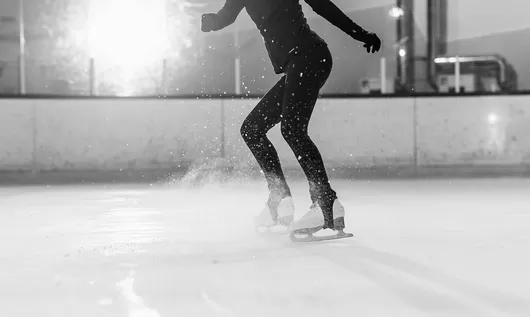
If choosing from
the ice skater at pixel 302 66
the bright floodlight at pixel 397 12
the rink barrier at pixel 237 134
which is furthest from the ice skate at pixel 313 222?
the bright floodlight at pixel 397 12

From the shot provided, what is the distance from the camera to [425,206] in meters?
4.39

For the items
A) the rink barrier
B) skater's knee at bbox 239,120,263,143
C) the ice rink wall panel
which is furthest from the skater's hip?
the ice rink wall panel

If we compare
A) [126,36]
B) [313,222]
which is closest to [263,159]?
[313,222]

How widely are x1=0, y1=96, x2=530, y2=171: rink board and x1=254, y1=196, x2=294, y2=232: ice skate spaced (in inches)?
166

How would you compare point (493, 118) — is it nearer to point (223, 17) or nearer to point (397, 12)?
point (397, 12)

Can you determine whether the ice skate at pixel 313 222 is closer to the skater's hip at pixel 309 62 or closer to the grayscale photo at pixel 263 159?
the grayscale photo at pixel 263 159

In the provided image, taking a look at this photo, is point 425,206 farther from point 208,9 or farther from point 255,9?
point 208,9

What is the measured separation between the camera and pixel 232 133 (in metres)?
7.44

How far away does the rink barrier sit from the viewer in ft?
24.1

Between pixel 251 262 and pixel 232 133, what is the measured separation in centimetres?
500

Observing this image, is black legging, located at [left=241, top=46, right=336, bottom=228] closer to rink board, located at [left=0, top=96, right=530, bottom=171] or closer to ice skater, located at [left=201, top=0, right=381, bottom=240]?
ice skater, located at [left=201, top=0, right=381, bottom=240]

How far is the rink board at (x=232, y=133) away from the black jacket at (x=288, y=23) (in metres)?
4.51

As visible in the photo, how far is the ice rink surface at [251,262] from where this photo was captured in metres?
1.84

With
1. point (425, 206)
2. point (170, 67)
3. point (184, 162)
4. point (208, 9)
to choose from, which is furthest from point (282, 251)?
point (208, 9)
